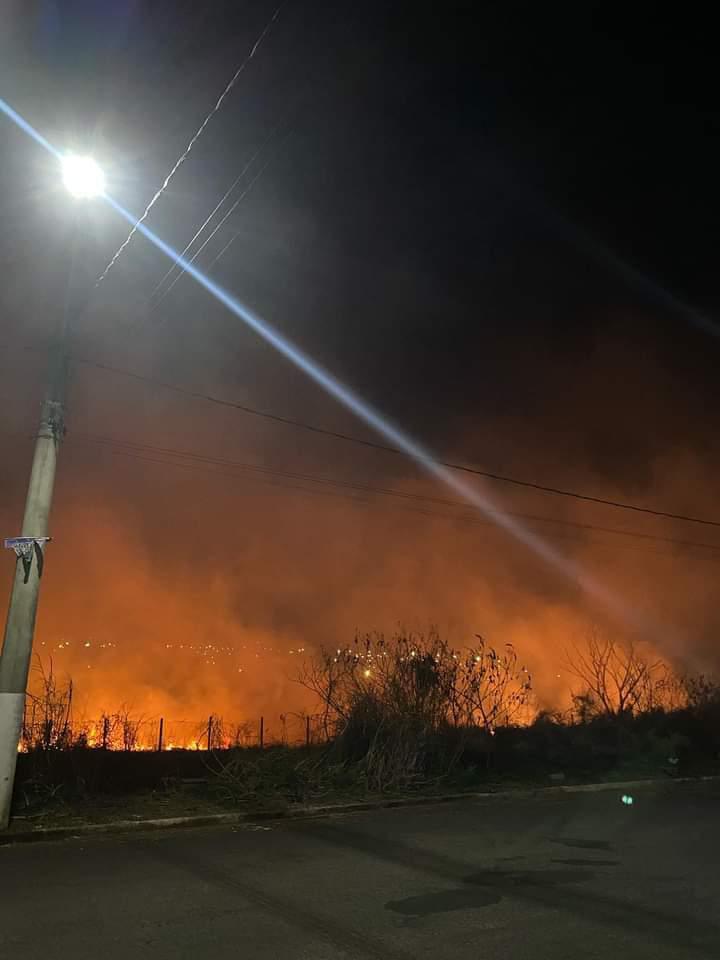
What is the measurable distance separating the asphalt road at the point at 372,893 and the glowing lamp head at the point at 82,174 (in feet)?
23.1

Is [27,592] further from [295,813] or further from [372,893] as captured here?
[372,893]

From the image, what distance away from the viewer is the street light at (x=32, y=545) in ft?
27.6

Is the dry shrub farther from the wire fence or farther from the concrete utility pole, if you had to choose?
the concrete utility pole

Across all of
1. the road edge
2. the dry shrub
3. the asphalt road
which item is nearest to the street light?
the road edge

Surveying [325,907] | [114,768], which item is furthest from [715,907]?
[114,768]

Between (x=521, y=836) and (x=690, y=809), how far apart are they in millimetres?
4041

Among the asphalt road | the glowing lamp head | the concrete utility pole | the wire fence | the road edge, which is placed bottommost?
the asphalt road

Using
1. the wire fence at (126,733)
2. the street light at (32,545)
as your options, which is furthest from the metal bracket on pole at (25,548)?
the wire fence at (126,733)

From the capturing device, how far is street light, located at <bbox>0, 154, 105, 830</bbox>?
842 centimetres

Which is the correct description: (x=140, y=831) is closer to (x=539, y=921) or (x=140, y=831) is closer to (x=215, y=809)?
(x=215, y=809)

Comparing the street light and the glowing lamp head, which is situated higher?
the glowing lamp head

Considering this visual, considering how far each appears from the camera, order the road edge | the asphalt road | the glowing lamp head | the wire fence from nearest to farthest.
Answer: the asphalt road
the glowing lamp head
the road edge
the wire fence

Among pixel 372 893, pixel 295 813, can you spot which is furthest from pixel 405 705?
pixel 372 893

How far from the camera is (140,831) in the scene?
8.99 meters
